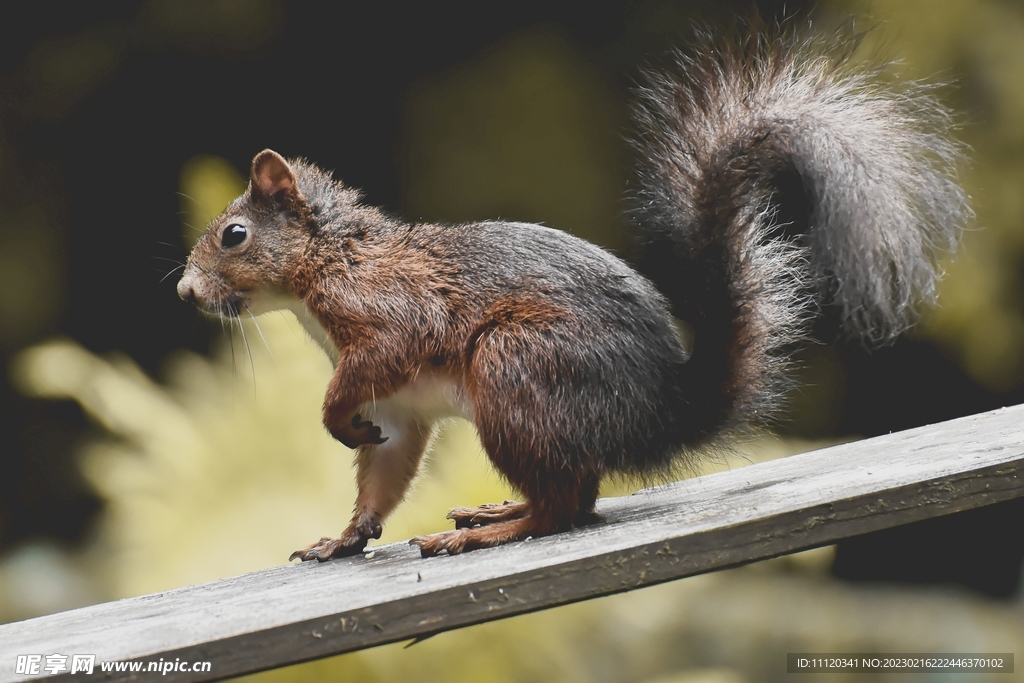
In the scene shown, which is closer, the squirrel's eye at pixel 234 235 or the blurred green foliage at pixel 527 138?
the squirrel's eye at pixel 234 235

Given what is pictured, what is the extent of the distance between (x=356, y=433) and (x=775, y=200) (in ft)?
2.01

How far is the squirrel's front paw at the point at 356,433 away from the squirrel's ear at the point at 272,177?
13.8 inches

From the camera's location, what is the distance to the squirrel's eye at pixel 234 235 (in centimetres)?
145

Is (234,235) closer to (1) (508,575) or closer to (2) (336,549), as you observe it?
(2) (336,549)

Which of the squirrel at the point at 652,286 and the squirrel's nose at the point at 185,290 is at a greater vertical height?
the squirrel's nose at the point at 185,290

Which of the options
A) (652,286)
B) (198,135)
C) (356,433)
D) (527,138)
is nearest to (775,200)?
(652,286)

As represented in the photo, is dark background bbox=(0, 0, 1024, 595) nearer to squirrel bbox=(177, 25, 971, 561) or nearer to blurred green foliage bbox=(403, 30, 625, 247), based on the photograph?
blurred green foliage bbox=(403, 30, 625, 247)

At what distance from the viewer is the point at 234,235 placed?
4.76 feet

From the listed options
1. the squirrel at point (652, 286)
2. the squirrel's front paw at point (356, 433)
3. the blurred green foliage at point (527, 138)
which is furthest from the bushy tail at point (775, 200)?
the blurred green foliage at point (527, 138)

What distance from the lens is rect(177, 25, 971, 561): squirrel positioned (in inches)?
48.3

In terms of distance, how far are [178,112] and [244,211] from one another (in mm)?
2054

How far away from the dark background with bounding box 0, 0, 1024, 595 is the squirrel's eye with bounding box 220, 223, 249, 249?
68.5 inches

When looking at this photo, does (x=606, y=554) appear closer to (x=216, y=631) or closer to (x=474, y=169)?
(x=216, y=631)

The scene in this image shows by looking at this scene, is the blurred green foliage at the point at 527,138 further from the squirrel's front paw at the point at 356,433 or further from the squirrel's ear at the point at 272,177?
the squirrel's front paw at the point at 356,433
